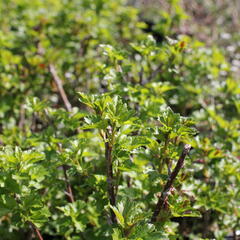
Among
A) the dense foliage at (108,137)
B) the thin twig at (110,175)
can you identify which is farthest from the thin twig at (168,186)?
the thin twig at (110,175)

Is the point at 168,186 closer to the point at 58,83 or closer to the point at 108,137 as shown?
the point at 108,137

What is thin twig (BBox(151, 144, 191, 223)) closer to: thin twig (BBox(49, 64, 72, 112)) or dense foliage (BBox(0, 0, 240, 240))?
dense foliage (BBox(0, 0, 240, 240))

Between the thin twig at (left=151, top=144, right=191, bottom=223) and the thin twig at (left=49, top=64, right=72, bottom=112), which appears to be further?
the thin twig at (left=49, top=64, right=72, bottom=112)

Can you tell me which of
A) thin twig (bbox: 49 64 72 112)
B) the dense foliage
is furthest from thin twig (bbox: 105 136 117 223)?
thin twig (bbox: 49 64 72 112)

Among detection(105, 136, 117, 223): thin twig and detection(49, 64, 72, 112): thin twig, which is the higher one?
detection(105, 136, 117, 223): thin twig

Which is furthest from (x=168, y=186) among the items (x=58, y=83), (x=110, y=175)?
(x=58, y=83)

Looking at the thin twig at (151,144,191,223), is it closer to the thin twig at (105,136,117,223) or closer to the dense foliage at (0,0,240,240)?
the dense foliage at (0,0,240,240)

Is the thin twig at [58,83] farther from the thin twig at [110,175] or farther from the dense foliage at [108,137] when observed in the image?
the thin twig at [110,175]

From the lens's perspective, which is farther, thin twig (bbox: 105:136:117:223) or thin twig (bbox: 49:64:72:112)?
thin twig (bbox: 49:64:72:112)

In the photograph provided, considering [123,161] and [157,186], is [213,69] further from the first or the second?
[123,161]

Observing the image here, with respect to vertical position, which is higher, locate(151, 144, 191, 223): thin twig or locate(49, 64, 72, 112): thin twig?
locate(151, 144, 191, 223): thin twig
